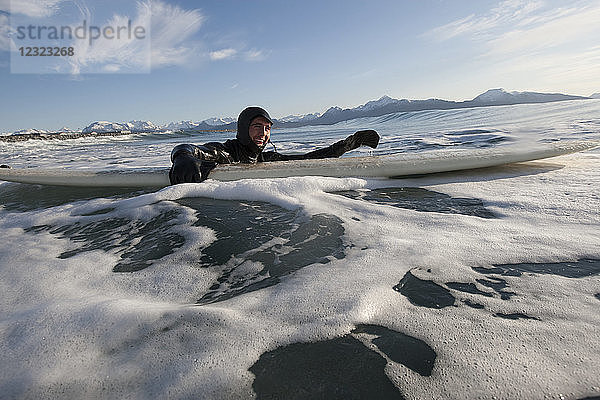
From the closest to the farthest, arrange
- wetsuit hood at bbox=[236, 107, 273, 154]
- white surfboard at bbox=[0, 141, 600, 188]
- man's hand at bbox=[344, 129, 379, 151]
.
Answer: white surfboard at bbox=[0, 141, 600, 188] < wetsuit hood at bbox=[236, 107, 273, 154] < man's hand at bbox=[344, 129, 379, 151]

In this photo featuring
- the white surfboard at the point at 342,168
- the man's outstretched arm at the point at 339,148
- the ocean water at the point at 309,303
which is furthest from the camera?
the man's outstretched arm at the point at 339,148

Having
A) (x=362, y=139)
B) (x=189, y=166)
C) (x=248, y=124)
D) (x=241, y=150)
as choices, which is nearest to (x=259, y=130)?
(x=248, y=124)

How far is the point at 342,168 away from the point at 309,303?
2.48 metres

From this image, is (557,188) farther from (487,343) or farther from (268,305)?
(268,305)

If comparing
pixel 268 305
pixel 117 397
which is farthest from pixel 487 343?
pixel 117 397

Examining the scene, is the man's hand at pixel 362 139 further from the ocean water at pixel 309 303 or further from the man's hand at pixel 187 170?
the ocean water at pixel 309 303

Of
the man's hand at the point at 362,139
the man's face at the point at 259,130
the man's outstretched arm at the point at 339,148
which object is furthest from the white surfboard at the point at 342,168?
the man's hand at the point at 362,139

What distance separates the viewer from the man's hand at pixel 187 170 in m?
3.18

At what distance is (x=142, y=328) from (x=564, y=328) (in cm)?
129

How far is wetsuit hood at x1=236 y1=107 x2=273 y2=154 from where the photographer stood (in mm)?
4285

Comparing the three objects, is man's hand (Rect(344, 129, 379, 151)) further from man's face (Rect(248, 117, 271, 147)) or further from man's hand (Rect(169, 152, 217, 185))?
man's hand (Rect(169, 152, 217, 185))

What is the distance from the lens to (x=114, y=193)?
3.41m

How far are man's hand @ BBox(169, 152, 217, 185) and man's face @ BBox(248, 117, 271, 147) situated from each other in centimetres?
120

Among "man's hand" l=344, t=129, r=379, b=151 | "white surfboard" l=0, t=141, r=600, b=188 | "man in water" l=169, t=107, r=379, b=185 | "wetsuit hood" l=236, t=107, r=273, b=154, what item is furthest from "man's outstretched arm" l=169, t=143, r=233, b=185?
"man's hand" l=344, t=129, r=379, b=151
